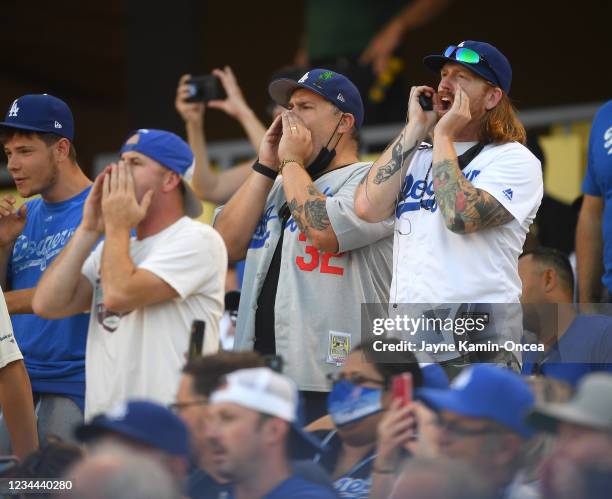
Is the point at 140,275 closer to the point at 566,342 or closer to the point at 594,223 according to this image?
the point at 566,342

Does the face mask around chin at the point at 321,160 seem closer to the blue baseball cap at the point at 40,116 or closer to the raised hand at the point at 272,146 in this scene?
the raised hand at the point at 272,146

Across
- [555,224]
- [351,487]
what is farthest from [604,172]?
[351,487]

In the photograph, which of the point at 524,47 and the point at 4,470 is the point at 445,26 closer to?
the point at 524,47

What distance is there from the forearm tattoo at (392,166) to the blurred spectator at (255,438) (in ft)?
4.17

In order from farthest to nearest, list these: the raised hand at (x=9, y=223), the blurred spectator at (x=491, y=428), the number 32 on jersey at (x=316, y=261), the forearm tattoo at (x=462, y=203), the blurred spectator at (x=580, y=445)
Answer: the raised hand at (x=9, y=223) → the number 32 on jersey at (x=316, y=261) → the forearm tattoo at (x=462, y=203) → the blurred spectator at (x=491, y=428) → the blurred spectator at (x=580, y=445)

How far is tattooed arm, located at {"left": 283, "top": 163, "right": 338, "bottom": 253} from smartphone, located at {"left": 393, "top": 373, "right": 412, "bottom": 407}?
111cm

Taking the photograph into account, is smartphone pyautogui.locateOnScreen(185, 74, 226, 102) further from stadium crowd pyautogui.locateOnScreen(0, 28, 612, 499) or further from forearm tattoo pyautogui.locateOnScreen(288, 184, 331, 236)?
forearm tattoo pyautogui.locateOnScreen(288, 184, 331, 236)

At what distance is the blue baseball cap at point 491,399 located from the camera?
2.88m

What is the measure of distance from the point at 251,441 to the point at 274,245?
62.3 inches

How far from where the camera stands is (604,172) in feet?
15.8

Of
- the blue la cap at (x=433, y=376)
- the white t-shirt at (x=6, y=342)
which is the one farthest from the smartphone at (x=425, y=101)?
the white t-shirt at (x=6, y=342)

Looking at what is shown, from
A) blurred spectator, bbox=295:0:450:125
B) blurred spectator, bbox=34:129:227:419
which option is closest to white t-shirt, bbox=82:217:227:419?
blurred spectator, bbox=34:129:227:419

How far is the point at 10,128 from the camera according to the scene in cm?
483

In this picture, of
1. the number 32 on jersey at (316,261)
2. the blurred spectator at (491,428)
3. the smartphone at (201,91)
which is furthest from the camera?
the smartphone at (201,91)
